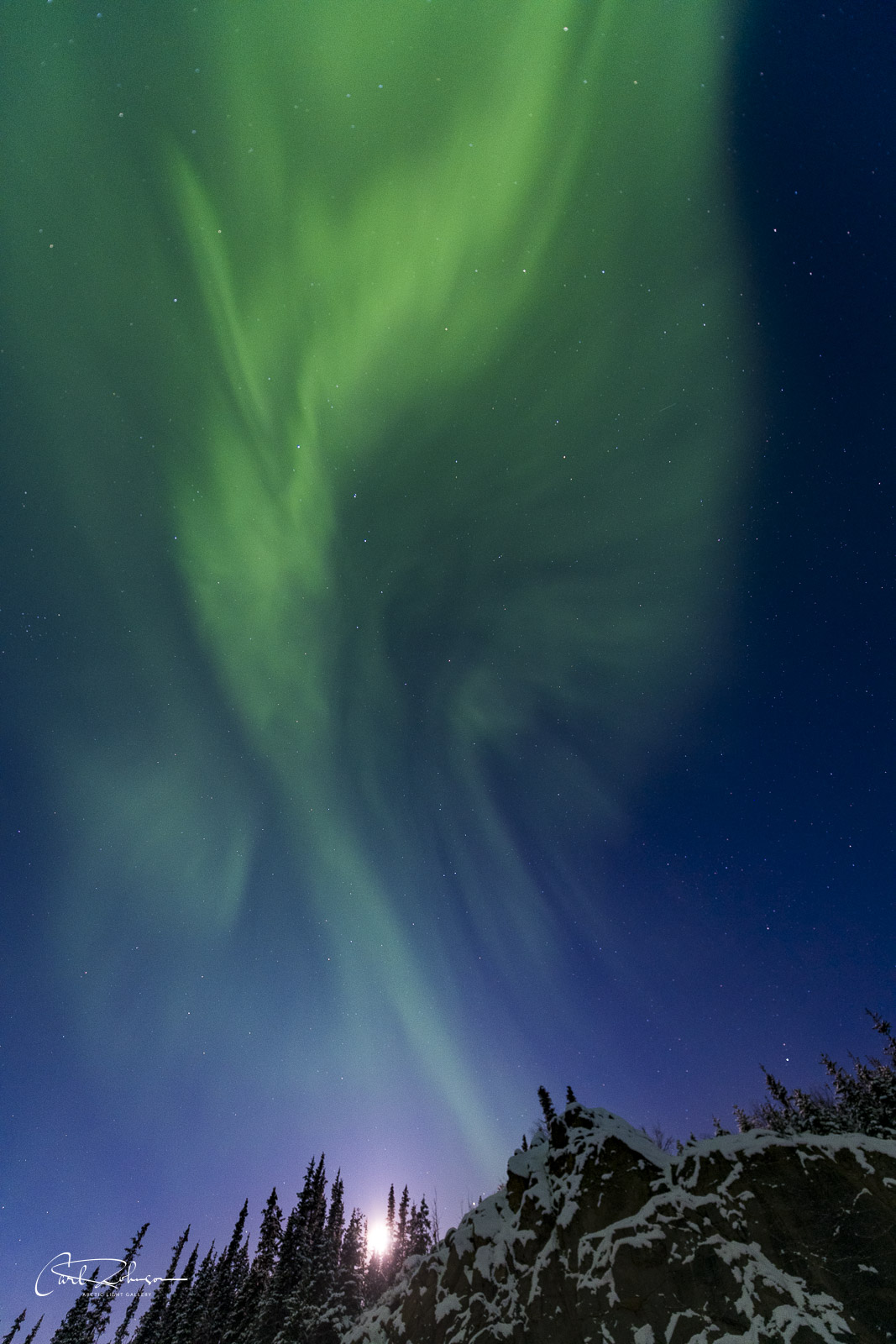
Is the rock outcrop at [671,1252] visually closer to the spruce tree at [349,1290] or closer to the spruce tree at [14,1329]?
the spruce tree at [349,1290]

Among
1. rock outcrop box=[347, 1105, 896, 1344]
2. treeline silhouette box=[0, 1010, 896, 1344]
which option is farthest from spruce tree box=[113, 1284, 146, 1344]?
rock outcrop box=[347, 1105, 896, 1344]

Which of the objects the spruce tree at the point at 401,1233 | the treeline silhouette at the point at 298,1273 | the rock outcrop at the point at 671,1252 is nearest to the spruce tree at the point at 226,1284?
the treeline silhouette at the point at 298,1273

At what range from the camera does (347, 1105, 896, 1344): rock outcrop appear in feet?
57.9

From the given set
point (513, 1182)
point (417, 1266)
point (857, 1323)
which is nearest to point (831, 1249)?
point (857, 1323)

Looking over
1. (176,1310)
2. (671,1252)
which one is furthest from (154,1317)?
(671,1252)

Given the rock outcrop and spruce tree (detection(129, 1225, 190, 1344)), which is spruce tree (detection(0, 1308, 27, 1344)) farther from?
the rock outcrop

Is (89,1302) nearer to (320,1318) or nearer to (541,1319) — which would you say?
(320,1318)

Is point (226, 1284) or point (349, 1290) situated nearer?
point (349, 1290)

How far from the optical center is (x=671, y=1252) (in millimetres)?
20016

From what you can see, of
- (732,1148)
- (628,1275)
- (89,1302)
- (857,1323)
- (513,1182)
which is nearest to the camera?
(857,1323)

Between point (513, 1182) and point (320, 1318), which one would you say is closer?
point (513, 1182)

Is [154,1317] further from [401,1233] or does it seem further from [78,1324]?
[401,1233]

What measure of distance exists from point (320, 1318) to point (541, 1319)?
3666cm

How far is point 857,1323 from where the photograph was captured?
16.6 meters
